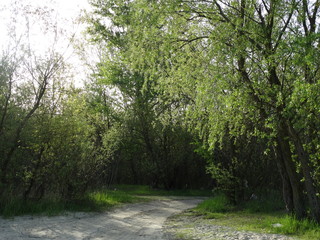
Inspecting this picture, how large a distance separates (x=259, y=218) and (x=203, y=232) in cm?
293

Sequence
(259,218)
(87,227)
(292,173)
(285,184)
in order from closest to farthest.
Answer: (87,227)
(292,173)
(285,184)
(259,218)

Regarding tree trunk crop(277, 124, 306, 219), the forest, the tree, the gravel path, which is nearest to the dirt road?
the gravel path

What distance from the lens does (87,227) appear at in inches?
396

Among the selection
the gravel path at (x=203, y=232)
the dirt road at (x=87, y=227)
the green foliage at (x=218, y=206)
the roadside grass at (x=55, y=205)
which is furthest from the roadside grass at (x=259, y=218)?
the roadside grass at (x=55, y=205)

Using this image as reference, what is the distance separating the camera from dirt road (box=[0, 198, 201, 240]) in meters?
8.75

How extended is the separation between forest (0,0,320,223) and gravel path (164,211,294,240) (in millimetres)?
2080

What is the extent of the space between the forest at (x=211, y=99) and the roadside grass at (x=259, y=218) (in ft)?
1.81

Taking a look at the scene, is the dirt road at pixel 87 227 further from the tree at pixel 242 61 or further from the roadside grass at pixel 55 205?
the tree at pixel 242 61

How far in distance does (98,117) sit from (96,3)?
907 centimetres

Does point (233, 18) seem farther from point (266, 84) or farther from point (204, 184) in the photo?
point (204, 184)

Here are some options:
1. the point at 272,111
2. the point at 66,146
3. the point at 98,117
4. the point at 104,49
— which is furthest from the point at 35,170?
the point at 104,49

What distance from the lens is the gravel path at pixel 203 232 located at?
835 cm

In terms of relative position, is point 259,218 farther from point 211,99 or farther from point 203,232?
point 211,99

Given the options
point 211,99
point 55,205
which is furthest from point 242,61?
point 55,205
